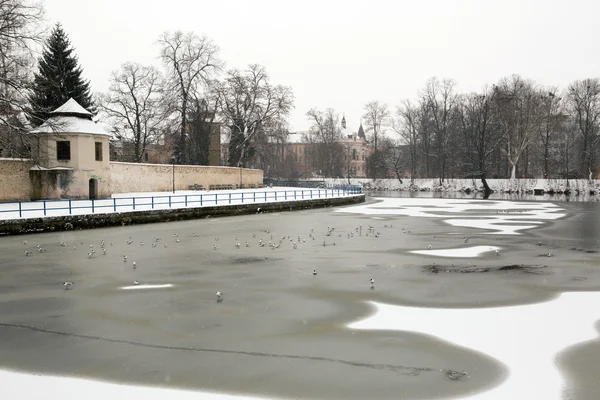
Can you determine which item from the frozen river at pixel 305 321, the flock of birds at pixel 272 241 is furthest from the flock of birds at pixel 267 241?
the frozen river at pixel 305 321

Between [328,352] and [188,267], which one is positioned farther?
[188,267]

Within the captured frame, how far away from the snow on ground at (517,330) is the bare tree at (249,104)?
5562cm

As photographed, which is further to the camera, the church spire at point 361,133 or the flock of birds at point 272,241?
the church spire at point 361,133

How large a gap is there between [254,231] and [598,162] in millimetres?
73612

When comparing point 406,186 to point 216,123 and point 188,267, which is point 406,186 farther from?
point 188,267

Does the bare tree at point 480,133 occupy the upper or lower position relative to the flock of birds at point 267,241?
upper

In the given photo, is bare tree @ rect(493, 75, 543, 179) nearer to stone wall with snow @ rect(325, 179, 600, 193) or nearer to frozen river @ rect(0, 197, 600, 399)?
stone wall with snow @ rect(325, 179, 600, 193)

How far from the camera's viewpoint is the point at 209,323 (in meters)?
9.52

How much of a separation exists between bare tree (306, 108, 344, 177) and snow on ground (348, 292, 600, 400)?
3424 inches

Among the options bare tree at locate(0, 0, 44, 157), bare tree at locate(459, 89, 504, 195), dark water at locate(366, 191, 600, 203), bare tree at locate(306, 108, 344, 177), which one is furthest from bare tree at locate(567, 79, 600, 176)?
bare tree at locate(0, 0, 44, 157)

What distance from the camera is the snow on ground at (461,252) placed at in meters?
17.4

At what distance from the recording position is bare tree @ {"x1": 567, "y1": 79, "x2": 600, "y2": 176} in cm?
7325

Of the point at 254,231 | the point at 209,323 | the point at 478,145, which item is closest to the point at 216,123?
the point at 478,145

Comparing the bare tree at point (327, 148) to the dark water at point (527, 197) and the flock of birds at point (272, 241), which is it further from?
the flock of birds at point (272, 241)
